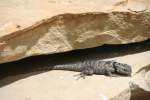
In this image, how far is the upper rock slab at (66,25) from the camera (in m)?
3.79

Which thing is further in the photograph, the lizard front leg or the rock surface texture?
the lizard front leg

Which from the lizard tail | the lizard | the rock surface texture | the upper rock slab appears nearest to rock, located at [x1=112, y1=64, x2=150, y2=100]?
the rock surface texture

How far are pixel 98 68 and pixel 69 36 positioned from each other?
0.52m

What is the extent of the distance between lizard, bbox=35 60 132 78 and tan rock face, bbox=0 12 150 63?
249mm

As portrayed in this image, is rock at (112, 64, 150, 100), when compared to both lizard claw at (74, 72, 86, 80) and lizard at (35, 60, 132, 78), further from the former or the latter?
lizard claw at (74, 72, 86, 80)

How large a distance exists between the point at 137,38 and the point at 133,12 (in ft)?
1.22

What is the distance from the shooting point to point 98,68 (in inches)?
173

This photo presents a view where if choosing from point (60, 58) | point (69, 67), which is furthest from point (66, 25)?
point (60, 58)

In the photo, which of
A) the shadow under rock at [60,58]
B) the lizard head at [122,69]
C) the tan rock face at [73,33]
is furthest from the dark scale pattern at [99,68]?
the tan rock face at [73,33]

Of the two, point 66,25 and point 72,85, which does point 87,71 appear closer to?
point 72,85

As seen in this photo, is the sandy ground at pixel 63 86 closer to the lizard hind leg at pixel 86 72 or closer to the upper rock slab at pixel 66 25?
the lizard hind leg at pixel 86 72

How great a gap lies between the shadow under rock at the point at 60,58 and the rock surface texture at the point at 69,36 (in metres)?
0.09

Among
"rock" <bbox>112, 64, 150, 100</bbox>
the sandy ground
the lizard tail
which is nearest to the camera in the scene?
the sandy ground

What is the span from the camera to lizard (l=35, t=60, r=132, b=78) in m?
4.32
